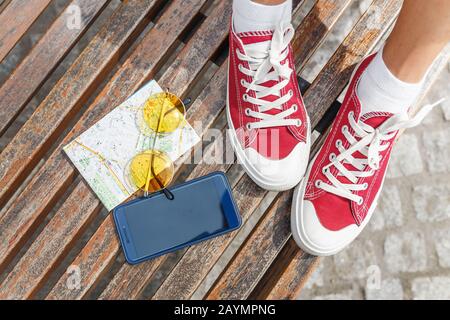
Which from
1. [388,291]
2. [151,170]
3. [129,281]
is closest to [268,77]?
[151,170]

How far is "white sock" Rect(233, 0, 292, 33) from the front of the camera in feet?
3.05

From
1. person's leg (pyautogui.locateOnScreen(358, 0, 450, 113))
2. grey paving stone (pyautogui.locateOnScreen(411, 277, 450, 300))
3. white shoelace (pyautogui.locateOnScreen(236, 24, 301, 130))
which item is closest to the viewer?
person's leg (pyautogui.locateOnScreen(358, 0, 450, 113))

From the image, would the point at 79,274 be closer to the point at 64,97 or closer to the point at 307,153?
the point at 64,97

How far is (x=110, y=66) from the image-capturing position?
1228mm

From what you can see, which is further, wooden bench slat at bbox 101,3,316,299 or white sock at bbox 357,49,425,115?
wooden bench slat at bbox 101,3,316,299

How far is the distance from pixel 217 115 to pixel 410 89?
1.68 feet

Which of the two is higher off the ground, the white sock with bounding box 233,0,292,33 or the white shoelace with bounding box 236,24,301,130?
the white sock with bounding box 233,0,292,33

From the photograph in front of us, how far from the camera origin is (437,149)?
1465 millimetres

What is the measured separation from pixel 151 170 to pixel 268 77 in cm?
41

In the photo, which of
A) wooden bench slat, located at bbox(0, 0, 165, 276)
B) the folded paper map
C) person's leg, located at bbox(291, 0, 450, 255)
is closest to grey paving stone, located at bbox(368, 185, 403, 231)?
person's leg, located at bbox(291, 0, 450, 255)

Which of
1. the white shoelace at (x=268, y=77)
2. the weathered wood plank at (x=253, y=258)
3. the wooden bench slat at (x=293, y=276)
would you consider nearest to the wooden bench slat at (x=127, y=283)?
the weathered wood plank at (x=253, y=258)

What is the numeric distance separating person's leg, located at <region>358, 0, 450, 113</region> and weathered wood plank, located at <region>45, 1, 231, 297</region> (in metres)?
0.45

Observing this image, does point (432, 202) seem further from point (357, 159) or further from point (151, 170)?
point (151, 170)

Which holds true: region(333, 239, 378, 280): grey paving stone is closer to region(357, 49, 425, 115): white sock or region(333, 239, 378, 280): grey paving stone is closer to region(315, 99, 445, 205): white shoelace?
region(315, 99, 445, 205): white shoelace
